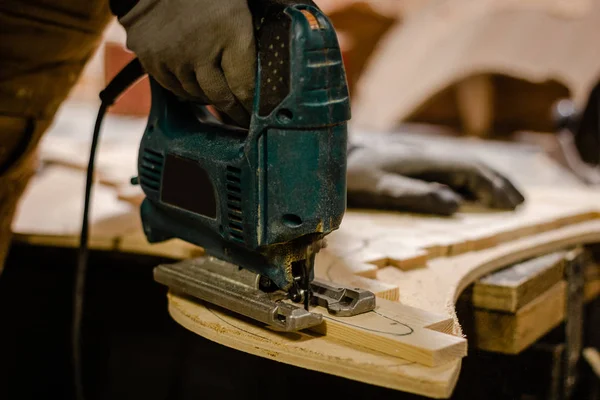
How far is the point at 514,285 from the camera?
142 centimetres

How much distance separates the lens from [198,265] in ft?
4.08

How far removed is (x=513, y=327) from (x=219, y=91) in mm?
809

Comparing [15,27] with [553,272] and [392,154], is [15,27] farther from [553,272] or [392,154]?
[553,272]

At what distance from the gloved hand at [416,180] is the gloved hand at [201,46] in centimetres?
79

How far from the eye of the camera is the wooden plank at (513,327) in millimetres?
1378

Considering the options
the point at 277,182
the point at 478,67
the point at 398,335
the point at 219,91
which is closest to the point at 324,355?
the point at 398,335

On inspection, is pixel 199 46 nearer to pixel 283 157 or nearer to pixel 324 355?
pixel 283 157

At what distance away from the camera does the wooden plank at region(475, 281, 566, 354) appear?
54.2 inches

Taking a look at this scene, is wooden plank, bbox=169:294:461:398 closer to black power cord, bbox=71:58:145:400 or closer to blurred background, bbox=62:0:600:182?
black power cord, bbox=71:58:145:400

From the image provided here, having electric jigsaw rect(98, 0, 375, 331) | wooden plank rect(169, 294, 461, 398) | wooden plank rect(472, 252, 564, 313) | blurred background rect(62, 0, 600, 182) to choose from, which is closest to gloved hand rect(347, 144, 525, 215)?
wooden plank rect(472, 252, 564, 313)

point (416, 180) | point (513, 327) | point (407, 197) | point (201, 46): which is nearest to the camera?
point (201, 46)

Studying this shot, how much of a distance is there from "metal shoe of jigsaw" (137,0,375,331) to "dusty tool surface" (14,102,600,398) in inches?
1.7

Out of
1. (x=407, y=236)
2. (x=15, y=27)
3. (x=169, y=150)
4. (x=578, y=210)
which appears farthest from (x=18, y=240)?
(x=578, y=210)

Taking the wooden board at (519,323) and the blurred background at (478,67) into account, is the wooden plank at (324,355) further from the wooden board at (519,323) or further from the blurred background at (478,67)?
the blurred background at (478,67)
